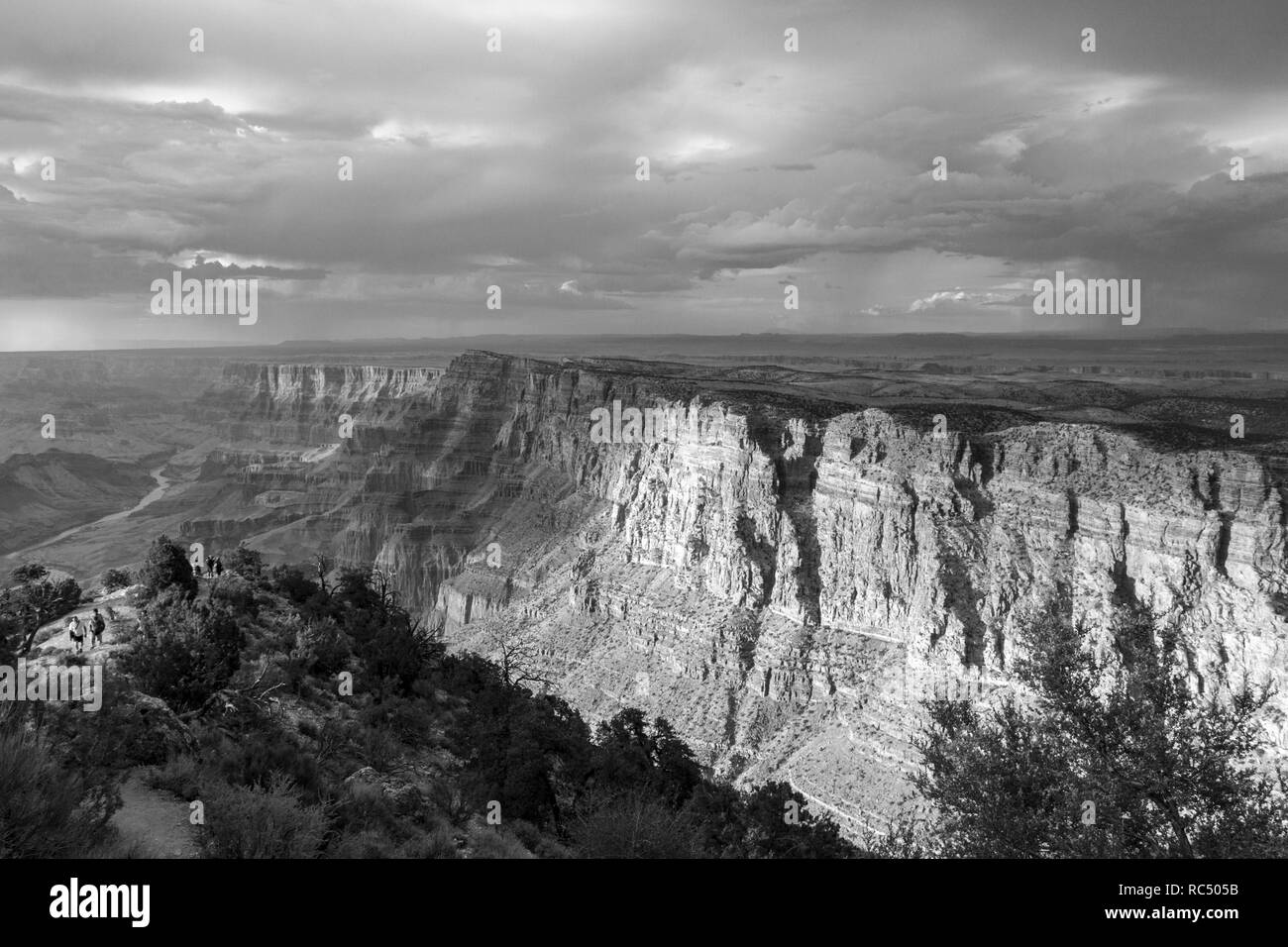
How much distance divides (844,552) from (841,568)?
0.98 metres

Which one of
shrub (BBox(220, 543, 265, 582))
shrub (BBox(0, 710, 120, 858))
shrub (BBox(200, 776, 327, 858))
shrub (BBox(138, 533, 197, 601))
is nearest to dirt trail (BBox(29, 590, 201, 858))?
shrub (BBox(200, 776, 327, 858))

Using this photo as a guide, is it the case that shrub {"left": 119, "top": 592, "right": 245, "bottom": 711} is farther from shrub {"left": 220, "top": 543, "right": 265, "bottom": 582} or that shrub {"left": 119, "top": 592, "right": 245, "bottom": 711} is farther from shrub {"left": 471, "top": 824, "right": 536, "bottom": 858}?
shrub {"left": 220, "top": 543, "right": 265, "bottom": 582}

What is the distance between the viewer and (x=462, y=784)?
14711 mm

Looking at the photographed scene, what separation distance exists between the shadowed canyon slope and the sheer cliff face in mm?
118

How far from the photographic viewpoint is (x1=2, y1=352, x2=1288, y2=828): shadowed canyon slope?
32375 millimetres

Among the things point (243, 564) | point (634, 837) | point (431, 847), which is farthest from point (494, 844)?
point (243, 564)

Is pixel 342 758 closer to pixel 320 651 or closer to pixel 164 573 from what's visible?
pixel 320 651

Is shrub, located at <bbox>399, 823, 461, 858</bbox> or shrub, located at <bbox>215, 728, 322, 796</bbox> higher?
shrub, located at <bbox>215, 728, 322, 796</bbox>

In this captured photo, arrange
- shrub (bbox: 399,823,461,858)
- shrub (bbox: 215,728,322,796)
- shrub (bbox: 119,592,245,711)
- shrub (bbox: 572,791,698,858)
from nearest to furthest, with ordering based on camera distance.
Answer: shrub (bbox: 572,791,698,858) → shrub (bbox: 399,823,461,858) → shrub (bbox: 215,728,322,796) → shrub (bbox: 119,592,245,711)

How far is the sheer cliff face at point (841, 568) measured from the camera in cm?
3197

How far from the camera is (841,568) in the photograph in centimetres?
4353

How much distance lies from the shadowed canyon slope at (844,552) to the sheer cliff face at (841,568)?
0.39 feet
